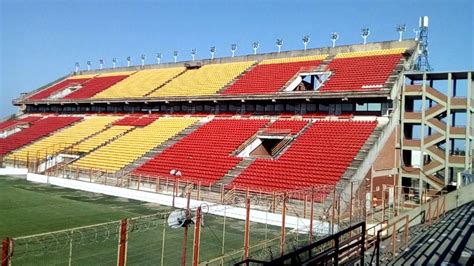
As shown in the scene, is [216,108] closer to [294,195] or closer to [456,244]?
[294,195]

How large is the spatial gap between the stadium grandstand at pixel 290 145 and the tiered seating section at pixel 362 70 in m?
0.15

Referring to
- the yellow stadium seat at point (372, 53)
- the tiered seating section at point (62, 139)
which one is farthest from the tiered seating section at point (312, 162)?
the tiered seating section at point (62, 139)

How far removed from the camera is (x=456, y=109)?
78.1 ft

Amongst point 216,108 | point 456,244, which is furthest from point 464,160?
point 216,108

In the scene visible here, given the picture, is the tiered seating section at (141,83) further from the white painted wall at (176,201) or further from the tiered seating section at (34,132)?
the white painted wall at (176,201)

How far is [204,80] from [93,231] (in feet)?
83.7

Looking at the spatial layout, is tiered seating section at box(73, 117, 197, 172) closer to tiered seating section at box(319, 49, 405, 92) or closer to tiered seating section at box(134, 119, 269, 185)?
tiered seating section at box(134, 119, 269, 185)

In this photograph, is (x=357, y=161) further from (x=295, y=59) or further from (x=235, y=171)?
(x=295, y=59)

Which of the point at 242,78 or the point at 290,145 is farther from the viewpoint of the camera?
the point at 242,78

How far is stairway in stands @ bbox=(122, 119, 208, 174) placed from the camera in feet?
91.7

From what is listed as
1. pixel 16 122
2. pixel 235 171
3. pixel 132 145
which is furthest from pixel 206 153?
pixel 16 122

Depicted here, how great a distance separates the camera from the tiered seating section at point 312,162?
21016 millimetres

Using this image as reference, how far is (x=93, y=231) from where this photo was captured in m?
14.8

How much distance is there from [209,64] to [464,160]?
88.1ft
